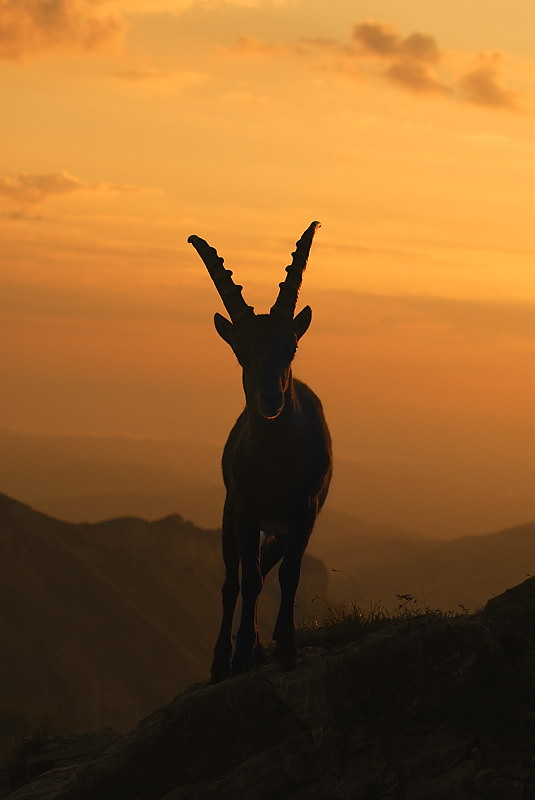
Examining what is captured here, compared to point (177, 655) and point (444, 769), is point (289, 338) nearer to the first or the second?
point (444, 769)

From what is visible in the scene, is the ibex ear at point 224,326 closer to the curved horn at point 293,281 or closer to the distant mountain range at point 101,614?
the curved horn at point 293,281

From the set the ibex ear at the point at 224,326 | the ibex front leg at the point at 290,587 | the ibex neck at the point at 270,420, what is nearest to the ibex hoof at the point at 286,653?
the ibex front leg at the point at 290,587

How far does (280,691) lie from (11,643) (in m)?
66.9

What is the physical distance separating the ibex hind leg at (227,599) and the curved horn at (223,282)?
8.16 feet

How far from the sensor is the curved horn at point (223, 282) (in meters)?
13.1

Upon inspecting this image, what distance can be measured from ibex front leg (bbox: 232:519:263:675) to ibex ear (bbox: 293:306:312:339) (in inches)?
84.7

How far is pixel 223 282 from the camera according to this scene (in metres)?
13.6

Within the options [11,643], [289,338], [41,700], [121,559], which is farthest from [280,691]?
[121,559]

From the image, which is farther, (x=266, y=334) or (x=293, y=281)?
(x=293, y=281)

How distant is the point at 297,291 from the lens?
1348 centimetres

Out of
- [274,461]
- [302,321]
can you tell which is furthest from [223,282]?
[274,461]

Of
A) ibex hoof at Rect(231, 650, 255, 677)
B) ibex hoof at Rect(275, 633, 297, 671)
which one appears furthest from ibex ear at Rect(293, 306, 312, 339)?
ibex hoof at Rect(231, 650, 255, 677)

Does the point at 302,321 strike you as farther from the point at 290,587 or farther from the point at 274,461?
the point at 290,587

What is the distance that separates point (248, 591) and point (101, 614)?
76.4 metres
